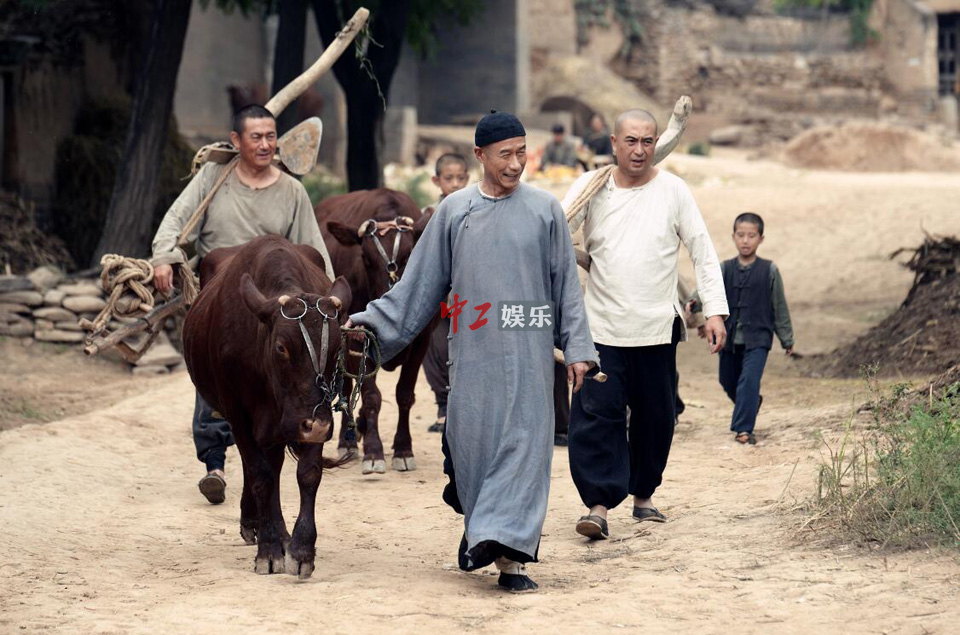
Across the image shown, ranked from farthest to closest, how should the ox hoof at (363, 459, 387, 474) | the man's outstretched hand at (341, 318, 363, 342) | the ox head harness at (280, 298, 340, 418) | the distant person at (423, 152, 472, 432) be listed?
the distant person at (423, 152, 472, 432), the ox hoof at (363, 459, 387, 474), the man's outstretched hand at (341, 318, 363, 342), the ox head harness at (280, 298, 340, 418)

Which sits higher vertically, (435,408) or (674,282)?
(674,282)

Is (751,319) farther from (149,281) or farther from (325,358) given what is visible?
(325,358)

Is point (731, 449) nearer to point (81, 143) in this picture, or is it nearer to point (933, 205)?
Result: point (81, 143)

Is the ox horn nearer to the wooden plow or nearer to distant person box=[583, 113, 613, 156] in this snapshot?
the wooden plow

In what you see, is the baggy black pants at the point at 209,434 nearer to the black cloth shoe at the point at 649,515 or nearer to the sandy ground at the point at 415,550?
the sandy ground at the point at 415,550

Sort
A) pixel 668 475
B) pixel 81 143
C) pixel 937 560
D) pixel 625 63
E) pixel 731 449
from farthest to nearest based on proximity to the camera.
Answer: pixel 625 63
pixel 81 143
pixel 731 449
pixel 668 475
pixel 937 560

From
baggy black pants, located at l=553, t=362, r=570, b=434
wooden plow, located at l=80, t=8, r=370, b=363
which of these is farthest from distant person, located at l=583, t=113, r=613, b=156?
wooden plow, located at l=80, t=8, r=370, b=363

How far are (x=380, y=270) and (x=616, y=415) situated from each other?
9.18 ft

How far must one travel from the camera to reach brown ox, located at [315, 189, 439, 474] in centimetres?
891

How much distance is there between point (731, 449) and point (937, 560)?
3.44 meters

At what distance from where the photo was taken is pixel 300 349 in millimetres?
5664

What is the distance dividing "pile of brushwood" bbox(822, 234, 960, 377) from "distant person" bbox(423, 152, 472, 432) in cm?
336

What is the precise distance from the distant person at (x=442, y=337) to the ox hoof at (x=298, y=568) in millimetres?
3867

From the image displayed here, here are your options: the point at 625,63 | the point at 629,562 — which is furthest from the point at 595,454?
the point at 625,63
